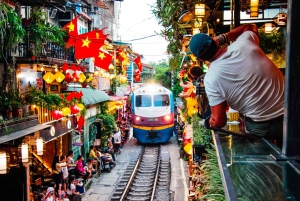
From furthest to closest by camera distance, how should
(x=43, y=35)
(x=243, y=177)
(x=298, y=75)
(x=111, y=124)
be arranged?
(x=111, y=124) < (x=43, y=35) < (x=298, y=75) < (x=243, y=177)

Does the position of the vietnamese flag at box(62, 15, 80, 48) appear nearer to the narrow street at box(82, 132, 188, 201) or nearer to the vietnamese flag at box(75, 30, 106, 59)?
the vietnamese flag at box(75, 30, 106, 59)

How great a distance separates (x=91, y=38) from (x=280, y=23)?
9019 millimetres

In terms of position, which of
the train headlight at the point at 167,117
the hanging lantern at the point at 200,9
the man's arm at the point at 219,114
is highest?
the hanging lantern at the point at 200,9

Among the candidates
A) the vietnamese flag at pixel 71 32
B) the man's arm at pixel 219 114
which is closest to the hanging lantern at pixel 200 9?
the man's arm at pixel 219 114

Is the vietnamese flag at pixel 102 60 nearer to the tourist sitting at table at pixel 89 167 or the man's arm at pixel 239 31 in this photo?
the tourist sitting at table at pixel 89 167

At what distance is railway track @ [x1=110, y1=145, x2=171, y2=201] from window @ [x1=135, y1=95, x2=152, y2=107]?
12.8 feet

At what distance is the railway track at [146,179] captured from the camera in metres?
15.8

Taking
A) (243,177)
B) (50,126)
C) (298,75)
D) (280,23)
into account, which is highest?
(280,23)

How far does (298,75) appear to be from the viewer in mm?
2709

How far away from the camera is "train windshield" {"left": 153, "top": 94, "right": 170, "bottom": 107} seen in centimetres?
2723

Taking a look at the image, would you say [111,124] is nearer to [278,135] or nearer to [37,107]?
[37,107]

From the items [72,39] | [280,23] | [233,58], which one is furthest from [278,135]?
[72,39]

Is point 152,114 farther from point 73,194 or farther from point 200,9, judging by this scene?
point 200,9

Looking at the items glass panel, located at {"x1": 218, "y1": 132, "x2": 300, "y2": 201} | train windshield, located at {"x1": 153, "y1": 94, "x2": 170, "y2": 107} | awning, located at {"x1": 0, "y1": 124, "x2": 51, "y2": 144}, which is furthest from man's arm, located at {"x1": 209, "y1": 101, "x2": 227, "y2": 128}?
train windshield, located at {"x1": 153, "y1": 94, "x2": 170, "y2": 107}
